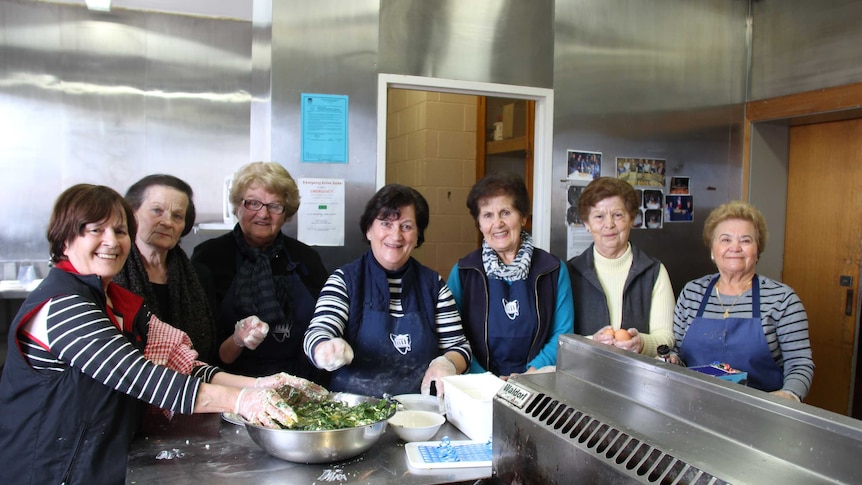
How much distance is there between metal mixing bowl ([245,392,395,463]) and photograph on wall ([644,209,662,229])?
121 inches

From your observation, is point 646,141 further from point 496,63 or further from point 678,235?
point 496,63

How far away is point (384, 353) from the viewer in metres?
2.22

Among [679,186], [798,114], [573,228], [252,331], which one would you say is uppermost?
[798,114]

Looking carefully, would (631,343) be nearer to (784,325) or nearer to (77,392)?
(784,325)

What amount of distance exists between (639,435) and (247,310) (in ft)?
5.96

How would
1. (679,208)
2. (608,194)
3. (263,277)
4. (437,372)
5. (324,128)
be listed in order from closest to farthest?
(437,372) → (263,277) → (608,194) → (324,128) → (679,208)

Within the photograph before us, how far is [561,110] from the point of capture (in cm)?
388

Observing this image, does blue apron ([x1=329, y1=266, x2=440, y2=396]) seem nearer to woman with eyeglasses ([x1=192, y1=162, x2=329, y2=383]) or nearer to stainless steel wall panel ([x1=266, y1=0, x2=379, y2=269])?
woman with eyeglasses ([x1=192, y1=162, x2=329, y2=383])

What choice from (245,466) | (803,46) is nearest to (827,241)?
(803,46)

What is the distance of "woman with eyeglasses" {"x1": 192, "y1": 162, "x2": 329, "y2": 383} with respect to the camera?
2.53 m

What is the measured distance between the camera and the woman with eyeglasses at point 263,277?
8.29 feet

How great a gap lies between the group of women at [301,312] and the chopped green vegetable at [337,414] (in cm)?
8

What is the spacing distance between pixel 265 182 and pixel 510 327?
3.82 ft

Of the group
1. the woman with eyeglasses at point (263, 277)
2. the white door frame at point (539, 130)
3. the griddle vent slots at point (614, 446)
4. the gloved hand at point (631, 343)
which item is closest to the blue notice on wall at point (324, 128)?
the white door frame at point (539, 130)
